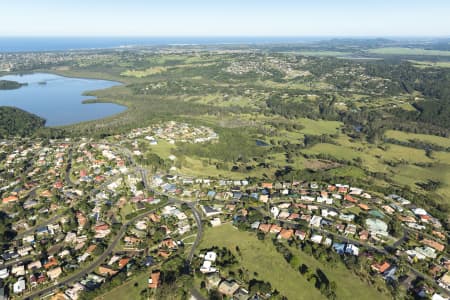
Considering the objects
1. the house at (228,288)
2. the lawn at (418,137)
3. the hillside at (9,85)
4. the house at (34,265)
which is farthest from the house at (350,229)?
the hillside at (9,85)

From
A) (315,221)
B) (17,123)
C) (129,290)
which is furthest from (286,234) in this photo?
(17,123)

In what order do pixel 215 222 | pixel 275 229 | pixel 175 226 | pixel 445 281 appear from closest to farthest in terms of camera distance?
1. pixel 445 281
2. pixel 275 229
3. pixel 175 226
4. pixel 215 222

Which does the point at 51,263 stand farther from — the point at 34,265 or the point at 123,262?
the point at 123,262

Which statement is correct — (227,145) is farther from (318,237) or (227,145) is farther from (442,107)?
(442,107)

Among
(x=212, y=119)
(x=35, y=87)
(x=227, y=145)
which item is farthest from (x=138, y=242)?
(x=35, y=87)

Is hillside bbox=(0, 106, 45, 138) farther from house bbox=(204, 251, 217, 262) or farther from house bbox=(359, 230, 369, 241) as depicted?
house bbox=(359, 230, 369, 241)

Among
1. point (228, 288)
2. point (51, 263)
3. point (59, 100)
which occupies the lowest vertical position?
point (228, 288)
